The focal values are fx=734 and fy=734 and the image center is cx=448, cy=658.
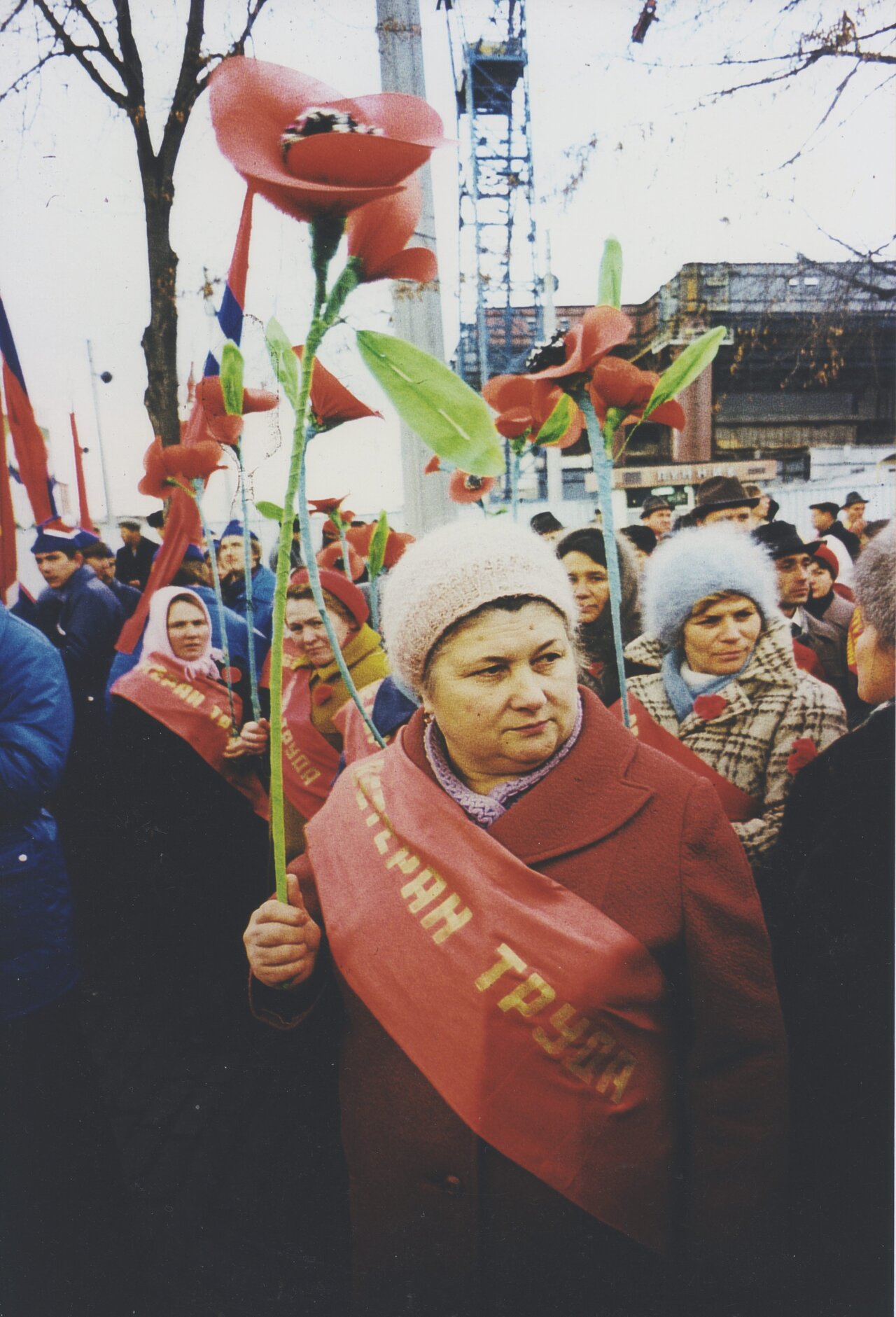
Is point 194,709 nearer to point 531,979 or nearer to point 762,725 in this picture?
point 531,979

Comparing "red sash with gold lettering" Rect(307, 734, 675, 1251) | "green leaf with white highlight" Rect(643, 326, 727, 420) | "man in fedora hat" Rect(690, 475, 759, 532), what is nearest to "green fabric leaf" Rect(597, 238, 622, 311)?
"green leaf with white highlight" Rect(643, 326, 727, 420)

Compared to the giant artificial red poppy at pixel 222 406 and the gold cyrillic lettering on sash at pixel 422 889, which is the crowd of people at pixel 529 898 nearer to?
the gold cyrillic lettering on sash at pixel 422 889

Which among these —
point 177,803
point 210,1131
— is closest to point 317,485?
point 177,803

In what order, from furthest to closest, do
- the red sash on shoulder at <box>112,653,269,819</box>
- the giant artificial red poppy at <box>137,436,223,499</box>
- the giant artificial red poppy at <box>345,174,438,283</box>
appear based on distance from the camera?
1. the red sash on shoulder at <box>112,653,269,819</box>
2. the giant artificial red poppy at <box>137,436,223,499</box>
3. the giant artificial red poppy at <box>345,174,438,283</box>

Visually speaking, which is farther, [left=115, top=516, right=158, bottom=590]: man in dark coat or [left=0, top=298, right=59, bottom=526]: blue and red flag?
[left=115, top=516, right=158, bottom=590]: man in dark coat

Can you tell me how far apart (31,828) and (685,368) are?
174 cm

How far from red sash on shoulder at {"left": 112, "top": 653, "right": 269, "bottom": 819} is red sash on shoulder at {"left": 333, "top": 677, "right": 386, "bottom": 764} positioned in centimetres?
26

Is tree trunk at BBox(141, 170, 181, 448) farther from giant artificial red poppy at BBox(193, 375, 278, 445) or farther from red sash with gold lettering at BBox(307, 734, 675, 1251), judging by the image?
red sash with gold lettering at BBox(307, 734, 675, 1251)

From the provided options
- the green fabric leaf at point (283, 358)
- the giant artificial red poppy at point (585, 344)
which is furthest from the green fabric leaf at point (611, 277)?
the green fabric leaf at point (283, 358)

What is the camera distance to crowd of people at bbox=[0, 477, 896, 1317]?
49.4 inches

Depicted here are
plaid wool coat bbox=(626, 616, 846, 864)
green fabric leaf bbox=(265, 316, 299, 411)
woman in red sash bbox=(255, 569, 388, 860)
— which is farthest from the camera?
woman in red sash bbox=(255, 569, 388, 860)

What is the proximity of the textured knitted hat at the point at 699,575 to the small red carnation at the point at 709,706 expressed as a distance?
157 millimetres

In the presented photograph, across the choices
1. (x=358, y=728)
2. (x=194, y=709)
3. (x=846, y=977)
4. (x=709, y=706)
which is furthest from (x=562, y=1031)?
(x=194, y=709)

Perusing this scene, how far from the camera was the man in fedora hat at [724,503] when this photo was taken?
1729mm
